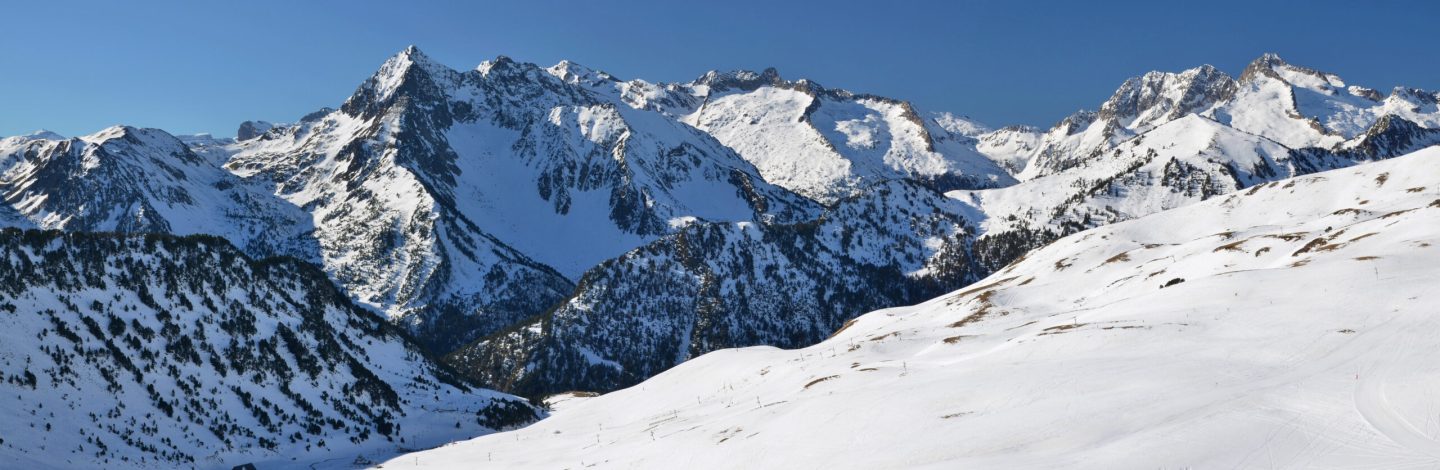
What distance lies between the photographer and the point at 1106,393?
113 ft

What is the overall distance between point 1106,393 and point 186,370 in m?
80.0

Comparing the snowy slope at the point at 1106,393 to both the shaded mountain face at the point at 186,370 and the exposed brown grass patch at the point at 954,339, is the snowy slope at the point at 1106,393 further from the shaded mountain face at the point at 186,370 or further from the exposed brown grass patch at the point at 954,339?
the shaded mountain face at the point at 186,370

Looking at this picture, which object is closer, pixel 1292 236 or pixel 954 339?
pixel 954 339

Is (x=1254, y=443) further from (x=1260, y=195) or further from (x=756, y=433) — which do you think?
(x=1260, y=195)

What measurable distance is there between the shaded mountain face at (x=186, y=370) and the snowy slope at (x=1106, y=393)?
61.8ft

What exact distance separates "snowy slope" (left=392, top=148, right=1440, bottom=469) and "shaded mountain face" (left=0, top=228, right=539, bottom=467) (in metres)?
18.8

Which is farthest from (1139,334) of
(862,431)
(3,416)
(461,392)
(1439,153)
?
(1439,153)

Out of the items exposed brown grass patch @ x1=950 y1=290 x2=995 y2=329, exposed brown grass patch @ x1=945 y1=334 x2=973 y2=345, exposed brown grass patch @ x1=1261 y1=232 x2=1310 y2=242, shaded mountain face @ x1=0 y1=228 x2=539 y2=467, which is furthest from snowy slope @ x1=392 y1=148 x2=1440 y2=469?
exposed brown grass patch @ x1=1261 y1=232 x2=1310 y2=242

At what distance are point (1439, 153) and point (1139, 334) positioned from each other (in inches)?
6423

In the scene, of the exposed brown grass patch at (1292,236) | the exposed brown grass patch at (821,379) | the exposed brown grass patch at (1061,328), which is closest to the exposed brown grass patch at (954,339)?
the exposed brown grass patch at (1061,328)

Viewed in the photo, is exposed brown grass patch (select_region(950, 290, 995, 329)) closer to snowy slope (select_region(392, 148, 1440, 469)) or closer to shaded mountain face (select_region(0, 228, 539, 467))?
snowy slope (select_region(392, 148, 1440, 469))

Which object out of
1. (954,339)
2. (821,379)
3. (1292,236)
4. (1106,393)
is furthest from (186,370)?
Result: (1292,236)

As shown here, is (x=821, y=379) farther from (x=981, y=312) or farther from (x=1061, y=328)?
(x=981, y=312)

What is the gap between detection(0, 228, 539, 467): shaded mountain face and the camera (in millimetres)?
66438
